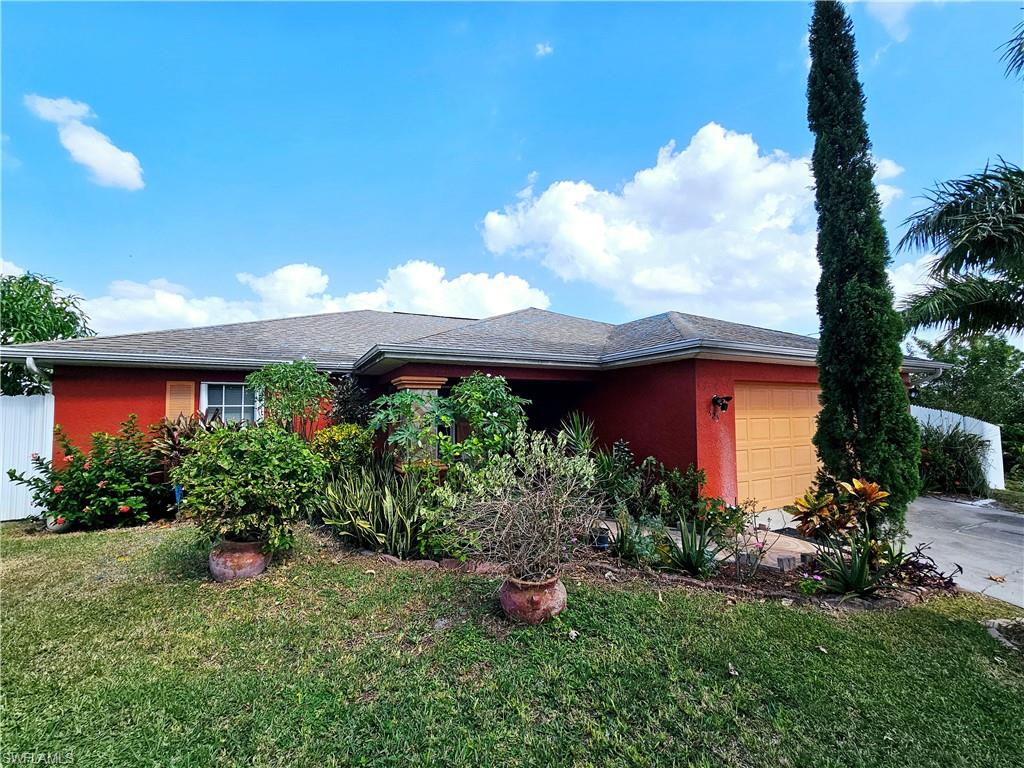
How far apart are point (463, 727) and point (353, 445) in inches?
231

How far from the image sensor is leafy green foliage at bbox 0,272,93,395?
12000 mm

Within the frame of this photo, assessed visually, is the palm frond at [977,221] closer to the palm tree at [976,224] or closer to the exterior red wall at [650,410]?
the palm tree at [976,224]

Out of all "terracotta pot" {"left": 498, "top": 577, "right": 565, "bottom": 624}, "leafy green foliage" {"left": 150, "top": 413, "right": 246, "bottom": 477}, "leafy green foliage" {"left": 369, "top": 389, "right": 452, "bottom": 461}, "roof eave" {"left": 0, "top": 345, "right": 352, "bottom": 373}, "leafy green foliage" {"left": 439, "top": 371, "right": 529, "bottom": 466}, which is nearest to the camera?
"terracotta pot" {"left": 498, "top": 577, "right": 565, "bottom": 624}

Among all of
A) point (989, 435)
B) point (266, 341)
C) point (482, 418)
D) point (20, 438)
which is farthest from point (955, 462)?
point (20, 438)

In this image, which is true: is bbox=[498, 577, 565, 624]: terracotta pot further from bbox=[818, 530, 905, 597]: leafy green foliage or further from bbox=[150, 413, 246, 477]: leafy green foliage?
bbox=[150, 413, 246, 477]: leafy green foliage

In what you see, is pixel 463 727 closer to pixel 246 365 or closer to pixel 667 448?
pixel 667 448

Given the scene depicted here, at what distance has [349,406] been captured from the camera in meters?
9.58

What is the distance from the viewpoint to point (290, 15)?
23.7ft

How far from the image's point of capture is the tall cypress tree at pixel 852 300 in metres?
5.62

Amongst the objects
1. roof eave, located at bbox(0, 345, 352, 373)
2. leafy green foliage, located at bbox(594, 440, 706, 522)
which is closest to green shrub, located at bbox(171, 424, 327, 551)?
leafy green foliage, located at bbox(594, 440, 706, 522)

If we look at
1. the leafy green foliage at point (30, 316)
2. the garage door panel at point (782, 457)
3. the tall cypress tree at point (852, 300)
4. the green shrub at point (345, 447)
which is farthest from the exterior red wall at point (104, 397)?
the garage door panel at point (782, 457)

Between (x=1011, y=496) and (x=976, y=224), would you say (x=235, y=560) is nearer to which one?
(x=976, y=224)

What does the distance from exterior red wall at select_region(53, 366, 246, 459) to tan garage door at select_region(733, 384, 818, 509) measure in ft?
35.7

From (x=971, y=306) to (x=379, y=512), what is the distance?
12.8m
